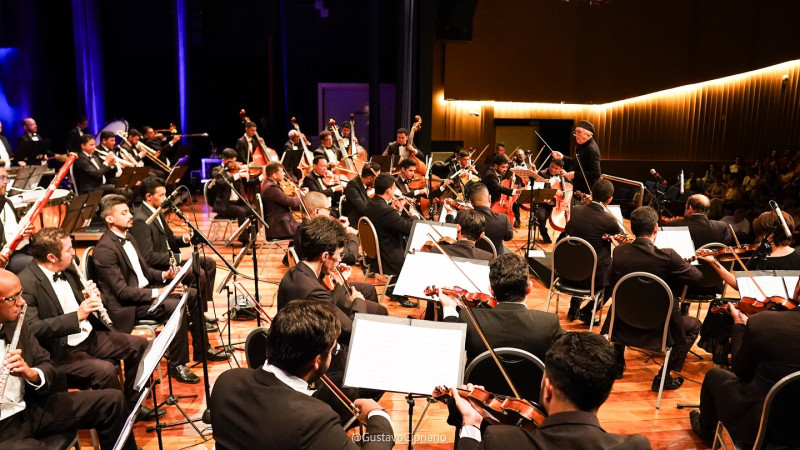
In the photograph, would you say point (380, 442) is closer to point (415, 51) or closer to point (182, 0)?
point (415, 51)

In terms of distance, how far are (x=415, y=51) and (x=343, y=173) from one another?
427 cm

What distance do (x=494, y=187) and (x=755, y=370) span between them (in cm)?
515

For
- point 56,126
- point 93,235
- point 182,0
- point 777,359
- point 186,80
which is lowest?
point 93,235

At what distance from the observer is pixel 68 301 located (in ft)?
10.8

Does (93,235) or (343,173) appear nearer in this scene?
(93,235)

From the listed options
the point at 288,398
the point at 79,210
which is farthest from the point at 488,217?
the point at 79,210

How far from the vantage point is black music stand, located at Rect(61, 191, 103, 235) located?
216 inches

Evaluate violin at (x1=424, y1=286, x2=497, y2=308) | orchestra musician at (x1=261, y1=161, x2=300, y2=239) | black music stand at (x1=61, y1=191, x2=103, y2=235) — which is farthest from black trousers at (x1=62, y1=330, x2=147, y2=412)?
orchestra musician at (x1=261, y1=161, x2=300, y2=239)

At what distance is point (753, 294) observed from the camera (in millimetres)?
3617

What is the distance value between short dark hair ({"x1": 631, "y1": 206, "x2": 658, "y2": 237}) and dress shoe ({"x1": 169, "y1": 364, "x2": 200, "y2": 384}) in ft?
10.3

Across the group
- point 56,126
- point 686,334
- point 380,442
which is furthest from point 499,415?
point 56,126

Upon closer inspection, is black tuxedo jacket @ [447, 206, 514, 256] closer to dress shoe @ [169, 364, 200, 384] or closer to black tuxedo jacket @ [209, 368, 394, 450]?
dress shoe @ [169, 364, 200, 384]

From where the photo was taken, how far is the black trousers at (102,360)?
310 cm

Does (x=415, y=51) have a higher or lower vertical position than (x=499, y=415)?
higher
